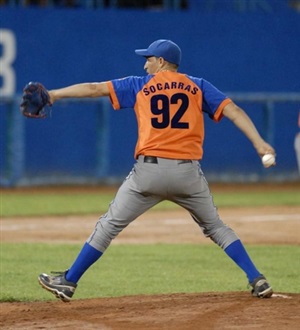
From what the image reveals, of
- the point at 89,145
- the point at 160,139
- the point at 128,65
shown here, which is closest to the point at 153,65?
the point at 160,139

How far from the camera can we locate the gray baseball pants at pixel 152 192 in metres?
7.86

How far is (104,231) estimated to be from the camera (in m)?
7.95

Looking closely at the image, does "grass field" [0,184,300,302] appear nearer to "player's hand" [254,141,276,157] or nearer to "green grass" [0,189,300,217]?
"player's hand" [254,141,276,157]

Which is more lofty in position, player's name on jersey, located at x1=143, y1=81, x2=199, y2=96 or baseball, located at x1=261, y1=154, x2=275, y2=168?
player's name on jersey, located at x1=143, y1=81, x2=199, y2=96

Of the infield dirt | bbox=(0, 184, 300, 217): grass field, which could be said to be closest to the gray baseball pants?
the infield dirt

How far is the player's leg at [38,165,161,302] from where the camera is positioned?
792cm

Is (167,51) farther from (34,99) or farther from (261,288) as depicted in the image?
(261,288)

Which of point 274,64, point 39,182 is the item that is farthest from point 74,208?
point 274,64

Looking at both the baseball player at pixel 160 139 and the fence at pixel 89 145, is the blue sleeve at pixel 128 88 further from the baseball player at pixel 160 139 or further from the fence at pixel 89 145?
the fence at pixel 89 145

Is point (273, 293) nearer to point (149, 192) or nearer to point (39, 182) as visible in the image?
point (149, 192)

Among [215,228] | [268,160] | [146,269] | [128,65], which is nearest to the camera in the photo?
[268,160]

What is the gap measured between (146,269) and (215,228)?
2.50 m

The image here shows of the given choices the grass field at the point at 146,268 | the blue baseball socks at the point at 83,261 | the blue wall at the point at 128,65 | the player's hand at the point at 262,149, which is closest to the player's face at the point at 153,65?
the player's hand at the point at 262,149

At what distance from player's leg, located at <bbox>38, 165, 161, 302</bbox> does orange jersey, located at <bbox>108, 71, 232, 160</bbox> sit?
322 millimetres
